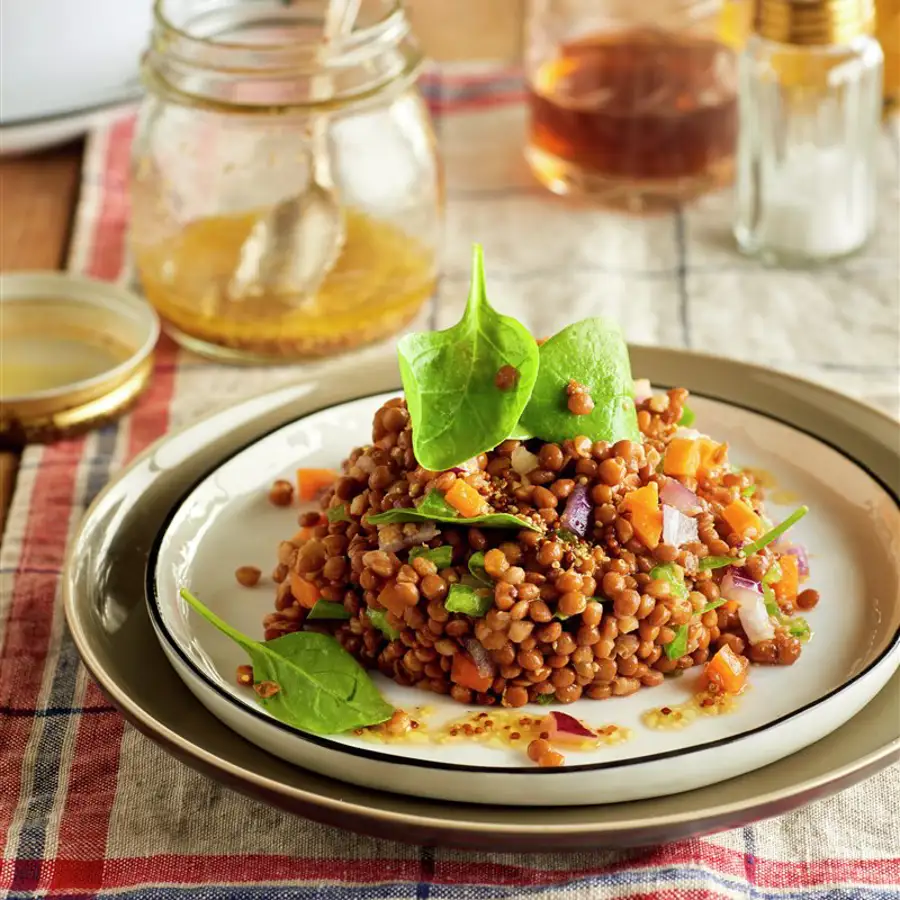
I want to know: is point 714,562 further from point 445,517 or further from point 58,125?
point 58,125

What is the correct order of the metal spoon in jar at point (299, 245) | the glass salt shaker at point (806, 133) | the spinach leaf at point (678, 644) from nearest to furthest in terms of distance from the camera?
the spinach leaf at point (678, 644) < the metal spoon in jar at point (299, 245) < the glass salt shaker at point (806, 133)

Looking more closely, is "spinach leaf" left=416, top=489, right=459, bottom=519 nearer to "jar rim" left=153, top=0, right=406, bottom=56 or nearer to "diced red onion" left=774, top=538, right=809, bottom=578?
"diced red onion" left=774, top=538, right=809, bottom=578

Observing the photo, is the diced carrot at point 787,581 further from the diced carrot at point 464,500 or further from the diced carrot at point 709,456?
the diced carrot at point 464,500

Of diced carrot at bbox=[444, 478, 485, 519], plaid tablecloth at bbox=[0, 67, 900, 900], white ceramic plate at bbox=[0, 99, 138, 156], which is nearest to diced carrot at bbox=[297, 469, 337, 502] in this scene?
plaid tablecloth at bbox=[0, 67, 900, 900]

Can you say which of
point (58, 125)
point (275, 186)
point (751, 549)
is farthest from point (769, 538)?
point (58, 125)

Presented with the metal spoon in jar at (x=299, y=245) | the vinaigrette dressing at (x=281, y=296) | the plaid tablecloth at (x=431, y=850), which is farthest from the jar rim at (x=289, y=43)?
the plaid tablecloth at (x=431, y=850)

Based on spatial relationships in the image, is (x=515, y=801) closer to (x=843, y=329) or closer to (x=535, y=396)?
(x=535, y=396)
